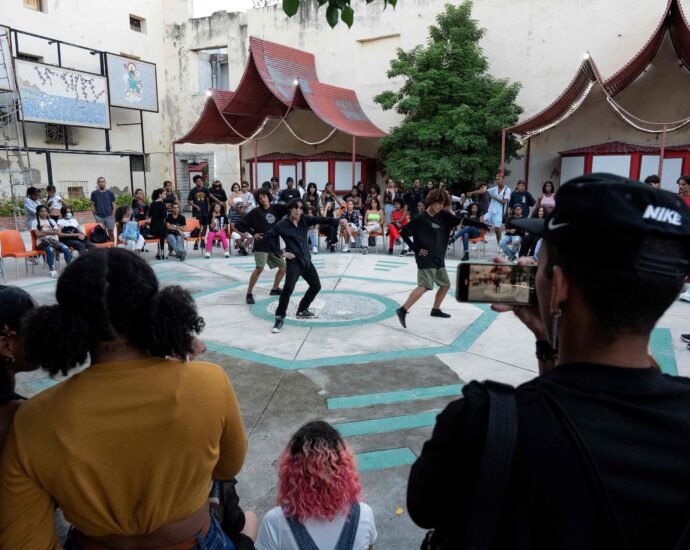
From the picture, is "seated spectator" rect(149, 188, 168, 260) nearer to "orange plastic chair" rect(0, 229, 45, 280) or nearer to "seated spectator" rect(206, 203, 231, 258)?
"seated spectator" rect(206, 203, 231, 258)

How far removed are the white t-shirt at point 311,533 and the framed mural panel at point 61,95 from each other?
2101 cm

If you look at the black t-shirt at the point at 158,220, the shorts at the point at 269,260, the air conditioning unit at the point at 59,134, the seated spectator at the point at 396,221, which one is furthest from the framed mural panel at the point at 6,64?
the shorts at the point at 269,260

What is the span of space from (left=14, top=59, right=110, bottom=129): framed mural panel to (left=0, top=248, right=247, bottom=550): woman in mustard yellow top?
21.1m

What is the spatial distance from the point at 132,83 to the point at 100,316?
2487 cm

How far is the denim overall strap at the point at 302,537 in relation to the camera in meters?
2.17

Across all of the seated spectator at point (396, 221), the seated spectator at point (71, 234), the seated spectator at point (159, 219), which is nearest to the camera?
the seated spectator at point (71, 234)

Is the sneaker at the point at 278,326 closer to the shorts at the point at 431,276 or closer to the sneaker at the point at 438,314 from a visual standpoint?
the shorts at the point at 431,276

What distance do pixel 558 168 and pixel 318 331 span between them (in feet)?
45.2

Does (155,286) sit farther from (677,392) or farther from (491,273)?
(677,392)

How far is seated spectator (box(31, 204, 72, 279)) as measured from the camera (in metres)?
Answer: 10.5

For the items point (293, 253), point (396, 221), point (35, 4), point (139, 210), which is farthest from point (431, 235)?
point (35, 4)

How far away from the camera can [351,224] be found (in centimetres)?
1390

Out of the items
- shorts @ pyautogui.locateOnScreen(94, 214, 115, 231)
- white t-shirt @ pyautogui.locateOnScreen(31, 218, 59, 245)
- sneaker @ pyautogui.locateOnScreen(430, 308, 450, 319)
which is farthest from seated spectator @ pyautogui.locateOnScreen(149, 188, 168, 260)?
sneaker @ pyautogui.locateOnScreen(430, 308, 450, 319)

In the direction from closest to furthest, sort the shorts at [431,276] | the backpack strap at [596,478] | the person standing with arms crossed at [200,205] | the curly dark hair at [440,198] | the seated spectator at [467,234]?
the backpack strap at [596,478]
the curly dark hair at [440,198]
the shorts at [431,276]
the seated spectator at [467,234]
the person standing with arms crossed at [200,205]
